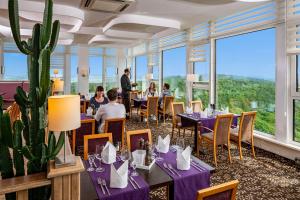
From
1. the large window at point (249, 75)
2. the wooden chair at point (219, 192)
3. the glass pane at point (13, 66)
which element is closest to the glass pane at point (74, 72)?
the glass pane at point (13, 66)

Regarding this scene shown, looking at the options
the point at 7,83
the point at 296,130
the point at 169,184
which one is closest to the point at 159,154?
the point at 169,184

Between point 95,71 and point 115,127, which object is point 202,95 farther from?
point 95,71

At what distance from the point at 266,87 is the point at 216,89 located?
164 cm

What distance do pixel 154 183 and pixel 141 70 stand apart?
9887 mm

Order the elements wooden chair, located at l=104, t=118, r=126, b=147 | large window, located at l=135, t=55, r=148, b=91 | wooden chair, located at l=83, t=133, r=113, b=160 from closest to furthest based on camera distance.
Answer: wooden chair, located at l=83, t=133, r=113, b=160 → wooden chair, located at l=104, t=118, r=126, b=147 → large window, located at l=135, t=55, r=148, b=91

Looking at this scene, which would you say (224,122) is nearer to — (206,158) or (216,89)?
(206,158)

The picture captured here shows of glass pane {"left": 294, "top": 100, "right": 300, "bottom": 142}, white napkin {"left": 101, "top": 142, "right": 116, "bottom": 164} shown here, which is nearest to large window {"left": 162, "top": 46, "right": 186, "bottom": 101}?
glass pane {"left": 294, "top": 100, "right": 300, "bottom": 142}

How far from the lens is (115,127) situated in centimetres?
356

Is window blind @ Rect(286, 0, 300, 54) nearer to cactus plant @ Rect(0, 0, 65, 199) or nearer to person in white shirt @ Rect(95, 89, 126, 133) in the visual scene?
person in white shirt @ Rect(95, 89, 126, 133)

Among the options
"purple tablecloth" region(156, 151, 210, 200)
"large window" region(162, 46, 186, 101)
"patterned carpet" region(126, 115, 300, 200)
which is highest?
"large window" region(162, 46, 186, 101)

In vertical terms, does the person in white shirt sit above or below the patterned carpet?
above

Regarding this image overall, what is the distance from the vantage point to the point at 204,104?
22.1 feet

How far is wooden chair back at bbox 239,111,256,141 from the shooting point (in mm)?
3874

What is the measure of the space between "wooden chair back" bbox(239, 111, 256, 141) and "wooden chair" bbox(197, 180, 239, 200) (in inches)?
105
